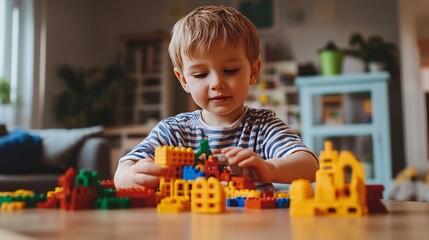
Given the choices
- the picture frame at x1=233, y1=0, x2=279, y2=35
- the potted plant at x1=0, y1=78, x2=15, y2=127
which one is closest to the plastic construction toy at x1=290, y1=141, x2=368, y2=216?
the potted plant at x1=0, y1=78, x2=15, y2=127

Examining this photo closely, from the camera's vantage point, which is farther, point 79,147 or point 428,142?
point 428,142

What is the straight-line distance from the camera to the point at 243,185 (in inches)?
26.6

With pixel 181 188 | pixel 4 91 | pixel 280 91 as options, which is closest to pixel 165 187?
pixel 181 188

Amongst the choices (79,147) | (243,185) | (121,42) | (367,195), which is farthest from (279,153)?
(121,42)

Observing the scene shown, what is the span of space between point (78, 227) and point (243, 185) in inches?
11.5

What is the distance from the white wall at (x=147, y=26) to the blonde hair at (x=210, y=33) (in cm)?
252

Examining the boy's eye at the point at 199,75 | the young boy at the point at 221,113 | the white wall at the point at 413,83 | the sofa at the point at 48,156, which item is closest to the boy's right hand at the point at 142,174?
the young boy at the point at 221,113

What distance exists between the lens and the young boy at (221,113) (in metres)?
0.79

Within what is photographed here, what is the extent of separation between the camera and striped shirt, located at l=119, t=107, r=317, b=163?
0.95 meters

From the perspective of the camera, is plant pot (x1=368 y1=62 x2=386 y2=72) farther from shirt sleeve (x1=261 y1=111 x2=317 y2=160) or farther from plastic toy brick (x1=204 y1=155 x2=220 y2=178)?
plastic toy brick (x1=204 y1=155 x2=220 y2=178)

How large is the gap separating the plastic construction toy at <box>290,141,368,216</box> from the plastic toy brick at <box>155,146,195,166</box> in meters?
0.19

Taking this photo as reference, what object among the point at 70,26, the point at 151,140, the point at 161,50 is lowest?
the point at 151,140

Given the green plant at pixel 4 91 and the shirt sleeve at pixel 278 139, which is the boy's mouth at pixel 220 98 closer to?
the shirt sleeve at pixel 278 139

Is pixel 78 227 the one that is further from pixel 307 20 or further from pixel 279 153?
pixel 307 20
